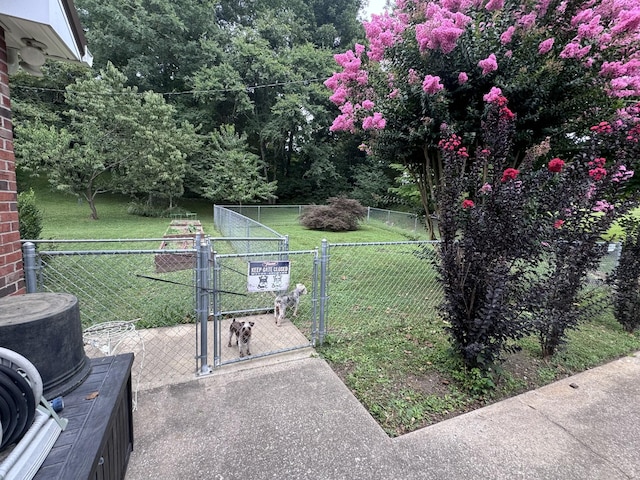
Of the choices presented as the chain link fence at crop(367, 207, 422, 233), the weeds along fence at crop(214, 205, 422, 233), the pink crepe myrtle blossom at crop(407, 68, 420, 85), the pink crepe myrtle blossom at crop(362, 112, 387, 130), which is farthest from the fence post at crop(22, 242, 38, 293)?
the weeds along fence at crop(214, 205, 422, 233)

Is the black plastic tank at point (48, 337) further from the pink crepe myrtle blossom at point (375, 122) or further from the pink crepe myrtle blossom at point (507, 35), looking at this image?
the pink crepe myrtle blossom at point (507, 35)

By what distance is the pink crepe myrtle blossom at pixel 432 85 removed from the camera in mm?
3920

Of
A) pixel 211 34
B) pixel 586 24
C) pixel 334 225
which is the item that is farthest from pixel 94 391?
pixel 211 34

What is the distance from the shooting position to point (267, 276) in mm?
3158

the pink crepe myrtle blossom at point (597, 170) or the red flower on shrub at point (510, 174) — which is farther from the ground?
the pink crepe myrtle blossom at point (597, 170)

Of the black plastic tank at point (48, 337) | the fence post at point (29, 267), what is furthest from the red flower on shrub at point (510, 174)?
the fence post at point (29, 267)

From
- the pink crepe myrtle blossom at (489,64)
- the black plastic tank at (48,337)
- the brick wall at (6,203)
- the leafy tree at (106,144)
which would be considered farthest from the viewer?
the leafy tree at (106,144)

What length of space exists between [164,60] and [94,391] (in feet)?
82.8

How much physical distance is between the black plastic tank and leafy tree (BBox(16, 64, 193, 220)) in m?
14.5

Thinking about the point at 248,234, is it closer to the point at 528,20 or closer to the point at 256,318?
the point at 256,318

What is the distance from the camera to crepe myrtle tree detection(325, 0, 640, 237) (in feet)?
12.6

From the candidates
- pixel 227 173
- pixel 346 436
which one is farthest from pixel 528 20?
pixel 227 173

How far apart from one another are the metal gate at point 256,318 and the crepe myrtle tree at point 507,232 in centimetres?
144

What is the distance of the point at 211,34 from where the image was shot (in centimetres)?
2092
